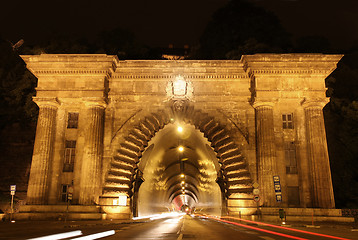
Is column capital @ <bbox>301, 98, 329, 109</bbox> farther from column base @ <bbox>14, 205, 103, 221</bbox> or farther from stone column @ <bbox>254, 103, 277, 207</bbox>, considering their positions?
column base @ <bbox>14, 205, 103, 221</bbox>

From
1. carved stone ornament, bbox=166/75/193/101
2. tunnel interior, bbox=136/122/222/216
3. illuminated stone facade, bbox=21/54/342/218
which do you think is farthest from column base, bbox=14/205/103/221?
carved stone ornament, bbox=166/75/193/101

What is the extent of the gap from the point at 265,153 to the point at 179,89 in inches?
304

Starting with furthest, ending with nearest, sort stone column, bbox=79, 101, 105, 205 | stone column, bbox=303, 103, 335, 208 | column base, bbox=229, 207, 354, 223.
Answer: stone column, bbox=79, 101, 105, 205, stone column, bbox=303, 103, 335, 208, column base, bbox=229, 207, 354, 223

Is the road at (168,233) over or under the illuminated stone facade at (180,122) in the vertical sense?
under

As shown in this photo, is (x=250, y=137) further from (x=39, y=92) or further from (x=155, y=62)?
(x=39, y=92)

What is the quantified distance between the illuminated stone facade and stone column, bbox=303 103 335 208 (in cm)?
7

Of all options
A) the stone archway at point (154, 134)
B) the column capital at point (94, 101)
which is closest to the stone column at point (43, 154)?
the column capital at point (94, 101)

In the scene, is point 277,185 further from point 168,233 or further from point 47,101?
point 47,101

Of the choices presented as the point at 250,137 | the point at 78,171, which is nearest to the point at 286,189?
the point at 250,137

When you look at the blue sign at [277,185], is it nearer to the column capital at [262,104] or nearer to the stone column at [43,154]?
the column capital at [262,104]

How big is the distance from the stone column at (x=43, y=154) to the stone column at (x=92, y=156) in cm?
251

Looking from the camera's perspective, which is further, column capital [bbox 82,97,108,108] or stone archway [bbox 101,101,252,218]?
column capital [bbox 82,97,108,108]

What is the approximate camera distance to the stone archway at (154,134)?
25.6 m

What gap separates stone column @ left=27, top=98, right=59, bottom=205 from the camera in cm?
2492
